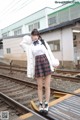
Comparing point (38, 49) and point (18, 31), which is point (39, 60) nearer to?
point (38, 49)

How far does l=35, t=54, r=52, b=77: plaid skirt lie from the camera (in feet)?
14.6

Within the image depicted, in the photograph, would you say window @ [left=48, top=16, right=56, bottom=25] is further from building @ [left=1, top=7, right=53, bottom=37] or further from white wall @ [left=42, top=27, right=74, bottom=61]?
white wall @ [left=42, top=27, right=74, bottom=61]

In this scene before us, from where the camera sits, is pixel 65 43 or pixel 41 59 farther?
pixel 65 43

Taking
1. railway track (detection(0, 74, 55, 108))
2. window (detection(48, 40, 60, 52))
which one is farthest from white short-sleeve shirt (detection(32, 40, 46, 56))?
window (detection(48, 40, 60, 52))

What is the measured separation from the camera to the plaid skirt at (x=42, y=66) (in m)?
4.44

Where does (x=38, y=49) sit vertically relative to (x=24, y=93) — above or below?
above

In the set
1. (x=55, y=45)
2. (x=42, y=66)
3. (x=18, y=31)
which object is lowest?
(x=42, y=66)

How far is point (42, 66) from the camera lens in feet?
14.6

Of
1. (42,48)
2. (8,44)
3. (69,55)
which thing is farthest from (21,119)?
(8,44)

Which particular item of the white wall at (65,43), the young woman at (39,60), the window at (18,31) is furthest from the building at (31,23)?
the young woman at (39,60)

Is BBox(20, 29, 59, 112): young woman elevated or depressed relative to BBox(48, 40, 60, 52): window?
depressed

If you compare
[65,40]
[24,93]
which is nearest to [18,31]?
[65,40]

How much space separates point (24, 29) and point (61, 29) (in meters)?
26.0

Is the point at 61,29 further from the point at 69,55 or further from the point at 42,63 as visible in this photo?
the point at 42,63
